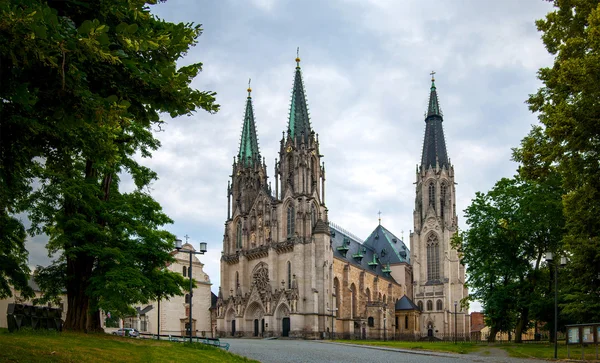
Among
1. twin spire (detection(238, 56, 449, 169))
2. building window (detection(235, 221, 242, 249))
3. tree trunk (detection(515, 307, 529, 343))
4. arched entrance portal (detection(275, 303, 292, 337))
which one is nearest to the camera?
tree trunk (detection(515, 307, 529, 343))

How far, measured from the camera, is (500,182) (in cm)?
4316

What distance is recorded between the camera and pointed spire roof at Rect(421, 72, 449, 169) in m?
85.6

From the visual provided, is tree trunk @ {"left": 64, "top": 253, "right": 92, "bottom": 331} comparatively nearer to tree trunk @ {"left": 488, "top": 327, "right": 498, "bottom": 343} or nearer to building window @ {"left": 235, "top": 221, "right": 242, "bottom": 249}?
tree trunk @ {"left": 488, "top": 327, "right": 498, "bottom": 343}

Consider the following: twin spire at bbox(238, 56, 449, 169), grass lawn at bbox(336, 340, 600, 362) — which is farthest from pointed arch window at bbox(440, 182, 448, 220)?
grass lawn at bbox(336, 340, 600, 362)

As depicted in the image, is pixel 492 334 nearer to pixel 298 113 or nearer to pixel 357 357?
pixel 357 357

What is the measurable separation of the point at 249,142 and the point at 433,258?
31.1 meters

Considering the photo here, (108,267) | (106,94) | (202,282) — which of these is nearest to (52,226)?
(108,267)

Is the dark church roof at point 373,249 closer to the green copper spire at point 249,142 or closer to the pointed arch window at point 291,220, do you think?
the pointed arch window at point 291,220

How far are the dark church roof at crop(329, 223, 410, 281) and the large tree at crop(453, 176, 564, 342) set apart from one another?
30207mm

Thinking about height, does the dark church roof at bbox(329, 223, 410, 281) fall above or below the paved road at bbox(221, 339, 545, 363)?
above

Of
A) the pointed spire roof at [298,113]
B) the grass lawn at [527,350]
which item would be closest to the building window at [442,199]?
the pointed spire roof at [298,113]

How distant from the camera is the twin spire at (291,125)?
70062 millimetres

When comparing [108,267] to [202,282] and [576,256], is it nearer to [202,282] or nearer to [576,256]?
[576,256]

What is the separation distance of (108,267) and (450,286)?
6677 cm
